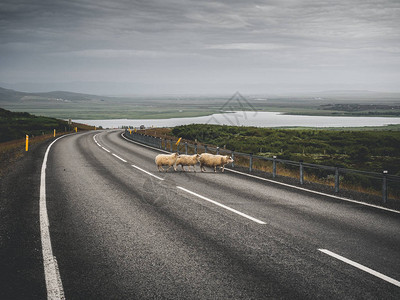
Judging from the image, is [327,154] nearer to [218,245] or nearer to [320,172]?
[320,172]

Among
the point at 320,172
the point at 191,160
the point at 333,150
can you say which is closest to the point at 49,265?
the point at 191,160

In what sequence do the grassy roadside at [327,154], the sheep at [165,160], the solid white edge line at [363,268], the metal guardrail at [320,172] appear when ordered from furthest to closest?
1. the grassy roadside at [327,154]
2. the sheep at [165,160]
3. the metal guardrail at [320,172]
4. the solid white edge line at [363,268]

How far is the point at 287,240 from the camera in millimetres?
6805

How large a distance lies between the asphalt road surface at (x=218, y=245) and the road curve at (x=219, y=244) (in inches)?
0.8

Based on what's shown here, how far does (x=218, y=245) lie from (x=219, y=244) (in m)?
0.06

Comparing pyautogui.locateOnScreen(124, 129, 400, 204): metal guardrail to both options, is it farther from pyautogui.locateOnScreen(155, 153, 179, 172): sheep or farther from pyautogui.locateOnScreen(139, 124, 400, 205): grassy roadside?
pyautogui.locateOnScreen(155, 153, 179, 172): sheep

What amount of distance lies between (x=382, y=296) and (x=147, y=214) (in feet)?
18.4

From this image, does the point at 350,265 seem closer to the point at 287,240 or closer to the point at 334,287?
the point at 334,287

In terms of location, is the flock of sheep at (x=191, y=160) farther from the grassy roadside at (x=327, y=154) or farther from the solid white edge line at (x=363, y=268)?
the solid white edge line at (x=363, y=268)

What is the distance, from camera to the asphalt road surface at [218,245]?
480 centimetres

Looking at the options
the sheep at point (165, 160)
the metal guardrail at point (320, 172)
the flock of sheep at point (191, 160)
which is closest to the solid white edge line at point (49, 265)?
the sheep at point (165, 160)

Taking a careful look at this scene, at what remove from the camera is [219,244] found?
6559 mm

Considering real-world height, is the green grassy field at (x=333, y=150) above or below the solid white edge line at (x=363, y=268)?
below

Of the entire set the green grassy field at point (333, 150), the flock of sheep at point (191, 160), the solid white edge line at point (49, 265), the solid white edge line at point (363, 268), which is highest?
the flock of sheep at point (191, 160)
